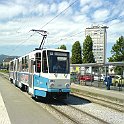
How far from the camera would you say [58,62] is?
18219 millimetres

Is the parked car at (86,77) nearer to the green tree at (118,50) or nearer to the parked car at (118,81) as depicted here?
the parked car at (118,81)

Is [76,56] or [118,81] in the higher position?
[76,56]

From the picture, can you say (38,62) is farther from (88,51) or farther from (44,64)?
(88,51)

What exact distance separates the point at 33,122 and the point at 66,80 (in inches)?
275

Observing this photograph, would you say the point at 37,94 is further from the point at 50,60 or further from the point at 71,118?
the point at 71,118

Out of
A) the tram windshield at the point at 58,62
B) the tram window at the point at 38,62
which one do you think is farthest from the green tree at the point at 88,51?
the tram windshield at the point at 58,62

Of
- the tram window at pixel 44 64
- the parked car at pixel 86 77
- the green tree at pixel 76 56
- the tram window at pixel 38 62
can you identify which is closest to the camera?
the tram window at pixel 44 64

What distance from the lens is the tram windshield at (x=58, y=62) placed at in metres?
18.0

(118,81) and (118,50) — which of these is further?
(118,50)

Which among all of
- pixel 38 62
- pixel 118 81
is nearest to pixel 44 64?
pixel 38 62

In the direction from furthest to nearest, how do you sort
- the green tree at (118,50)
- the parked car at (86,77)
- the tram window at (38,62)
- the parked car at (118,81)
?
the green tree at (118,50) → the parked car at (86,77) → the parked car at (118,81) → the tram window at (38,62)

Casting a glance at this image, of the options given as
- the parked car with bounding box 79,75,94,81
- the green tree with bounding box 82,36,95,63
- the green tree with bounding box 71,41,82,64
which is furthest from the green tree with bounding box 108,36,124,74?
the parked car with bounding box 79,75,94,81

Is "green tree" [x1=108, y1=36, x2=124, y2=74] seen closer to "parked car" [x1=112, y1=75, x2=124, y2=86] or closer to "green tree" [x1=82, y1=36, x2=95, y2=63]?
"green tree" [x1=82, y1=36, x2=95, y2=63]

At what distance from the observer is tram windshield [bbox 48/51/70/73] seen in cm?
1800
